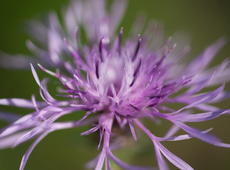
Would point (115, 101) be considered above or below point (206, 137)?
above

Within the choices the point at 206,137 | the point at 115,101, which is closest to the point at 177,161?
the point at 206,137

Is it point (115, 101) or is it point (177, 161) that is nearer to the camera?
point (177, 161)

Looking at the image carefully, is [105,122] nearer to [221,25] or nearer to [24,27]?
[24,27]

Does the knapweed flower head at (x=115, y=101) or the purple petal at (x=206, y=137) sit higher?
the knapweed flower head at (x=115, y=101)

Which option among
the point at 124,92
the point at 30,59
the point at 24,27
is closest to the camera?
the point at 124,92

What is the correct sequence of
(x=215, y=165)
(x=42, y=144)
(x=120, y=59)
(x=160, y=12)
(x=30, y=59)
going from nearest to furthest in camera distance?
(x=120, y=59) < (x=30, y=59) < (x=42, y=144) < (x=215, y=165) < (x=160, y=12)

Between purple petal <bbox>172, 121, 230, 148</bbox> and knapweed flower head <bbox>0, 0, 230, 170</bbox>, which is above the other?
knapweed flower head <bbox>0, 0, 230, 170</bbox>

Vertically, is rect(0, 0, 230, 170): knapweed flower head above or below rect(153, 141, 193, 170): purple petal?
above

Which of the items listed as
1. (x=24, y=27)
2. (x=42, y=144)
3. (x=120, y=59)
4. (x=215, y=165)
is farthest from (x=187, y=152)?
(x=24, y=27)

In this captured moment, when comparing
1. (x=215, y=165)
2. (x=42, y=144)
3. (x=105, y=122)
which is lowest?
(x=105, y=122)

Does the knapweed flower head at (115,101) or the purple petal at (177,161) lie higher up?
the knapweed flower head at (115,101)

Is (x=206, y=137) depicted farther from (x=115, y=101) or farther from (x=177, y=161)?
(x=115, y=101)
